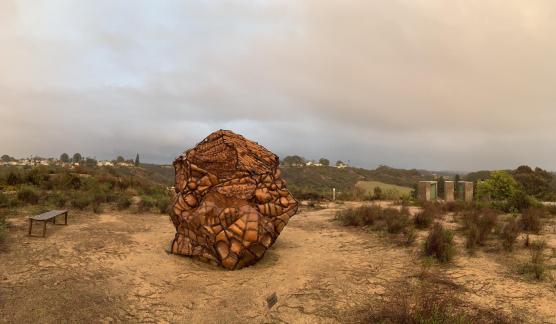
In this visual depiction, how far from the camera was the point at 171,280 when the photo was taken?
5.82 meters

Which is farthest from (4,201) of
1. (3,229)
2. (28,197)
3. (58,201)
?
(3,229)

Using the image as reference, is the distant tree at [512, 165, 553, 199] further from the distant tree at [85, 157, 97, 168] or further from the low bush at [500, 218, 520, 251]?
the distant tree at [85, 157, 97, 168]

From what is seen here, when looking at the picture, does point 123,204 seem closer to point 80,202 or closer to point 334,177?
point 80,202

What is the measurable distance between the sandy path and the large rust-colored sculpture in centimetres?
35

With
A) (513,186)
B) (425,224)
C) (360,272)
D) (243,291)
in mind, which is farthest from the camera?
(513,186)

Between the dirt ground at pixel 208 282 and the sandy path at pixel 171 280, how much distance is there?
1 cm

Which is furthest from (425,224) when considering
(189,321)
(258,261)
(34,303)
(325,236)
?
(34,303)

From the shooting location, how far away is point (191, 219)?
22.8ft

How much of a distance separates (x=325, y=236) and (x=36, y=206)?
9082mm

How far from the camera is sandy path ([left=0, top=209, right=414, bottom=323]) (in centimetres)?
456

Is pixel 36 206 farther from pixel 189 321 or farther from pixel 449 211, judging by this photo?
pixel 449 211

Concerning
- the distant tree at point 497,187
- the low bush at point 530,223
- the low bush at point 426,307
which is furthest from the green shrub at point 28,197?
the distant tree at point 497,187

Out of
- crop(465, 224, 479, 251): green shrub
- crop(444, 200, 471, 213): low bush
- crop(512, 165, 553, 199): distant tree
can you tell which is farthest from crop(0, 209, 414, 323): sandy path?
crop(512, 165, 553, 199): distant tree

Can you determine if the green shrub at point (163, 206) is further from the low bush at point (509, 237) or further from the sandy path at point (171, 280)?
the low bush at point (509, 237)
